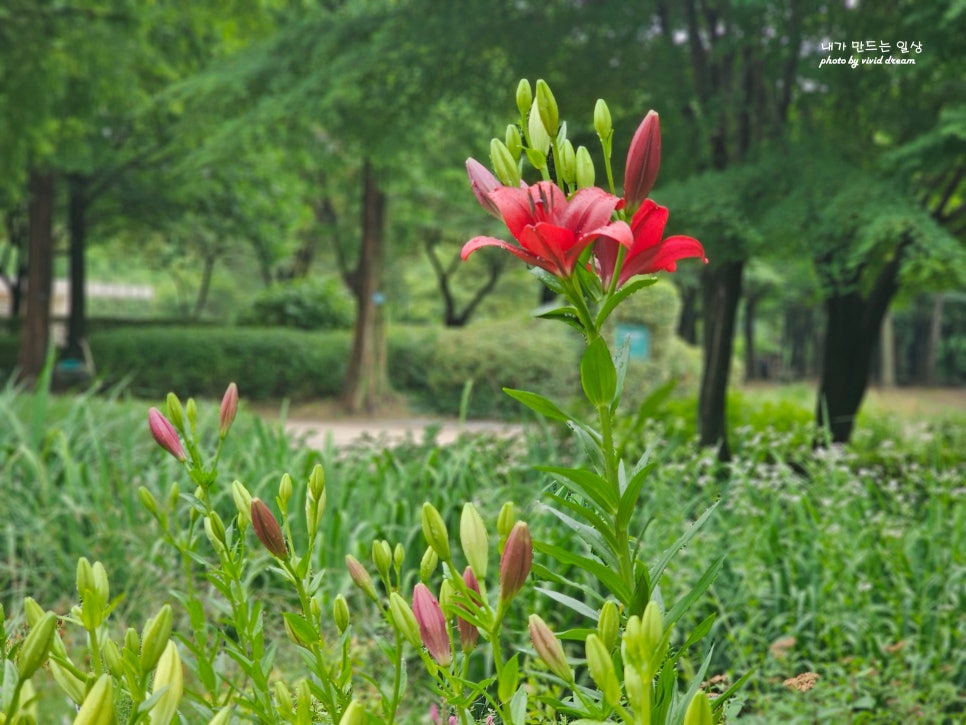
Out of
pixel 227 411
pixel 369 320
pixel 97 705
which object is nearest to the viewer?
pixel 97 705

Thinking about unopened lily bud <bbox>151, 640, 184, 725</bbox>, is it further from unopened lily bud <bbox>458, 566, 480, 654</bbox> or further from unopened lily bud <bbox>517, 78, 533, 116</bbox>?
unopened lily bud <bbox>517, 78, 533, 116</bbox>

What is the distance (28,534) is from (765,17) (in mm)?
4390

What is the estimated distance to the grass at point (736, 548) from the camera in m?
2.28

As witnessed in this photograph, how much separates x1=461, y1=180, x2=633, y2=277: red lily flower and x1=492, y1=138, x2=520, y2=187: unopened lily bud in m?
0.05

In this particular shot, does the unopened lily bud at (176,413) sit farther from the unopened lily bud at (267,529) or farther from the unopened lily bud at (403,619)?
the unopened lily bud at (403,619)

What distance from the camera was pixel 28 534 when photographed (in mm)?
2891

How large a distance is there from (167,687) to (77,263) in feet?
52.8

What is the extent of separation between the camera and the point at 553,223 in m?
0.63

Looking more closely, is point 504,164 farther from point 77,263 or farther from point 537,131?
point 77,263

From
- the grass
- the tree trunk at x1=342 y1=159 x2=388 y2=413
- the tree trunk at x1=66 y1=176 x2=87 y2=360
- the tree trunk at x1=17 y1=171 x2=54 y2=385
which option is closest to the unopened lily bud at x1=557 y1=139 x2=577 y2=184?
the grass

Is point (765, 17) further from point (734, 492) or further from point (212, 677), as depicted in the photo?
point (212, 677)

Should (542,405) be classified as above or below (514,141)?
below

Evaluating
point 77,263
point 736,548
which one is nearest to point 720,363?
point 736,548

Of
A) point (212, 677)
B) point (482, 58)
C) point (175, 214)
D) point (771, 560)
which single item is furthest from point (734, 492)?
point (175, 214)
